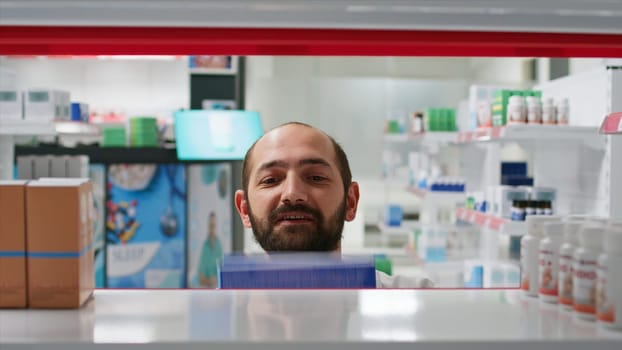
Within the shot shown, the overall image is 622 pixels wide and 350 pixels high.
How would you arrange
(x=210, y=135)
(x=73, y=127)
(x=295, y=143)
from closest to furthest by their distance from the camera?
1. (x=295, y=143)
2. (x=73, y=127)
3. (x=210, y=135)

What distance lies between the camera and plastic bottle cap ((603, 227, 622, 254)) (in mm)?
1054

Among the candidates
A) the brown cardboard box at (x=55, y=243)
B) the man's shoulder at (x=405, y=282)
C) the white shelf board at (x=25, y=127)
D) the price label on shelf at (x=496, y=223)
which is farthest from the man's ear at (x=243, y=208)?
the white shelf board at (x=25, y=127)

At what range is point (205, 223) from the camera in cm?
618

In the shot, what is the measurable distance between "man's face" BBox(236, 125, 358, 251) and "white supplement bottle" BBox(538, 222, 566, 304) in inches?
34.4

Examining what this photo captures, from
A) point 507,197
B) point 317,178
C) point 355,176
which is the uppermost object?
point 317,178

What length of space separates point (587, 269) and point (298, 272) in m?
0.53

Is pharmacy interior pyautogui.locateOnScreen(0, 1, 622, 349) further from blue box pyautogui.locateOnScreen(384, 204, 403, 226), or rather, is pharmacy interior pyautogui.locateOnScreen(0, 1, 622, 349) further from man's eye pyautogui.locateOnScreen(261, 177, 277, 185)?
man's eye pyautogui.locateOnScreen(261, 177, 277, 185)

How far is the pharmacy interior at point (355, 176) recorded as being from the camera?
1105 mm

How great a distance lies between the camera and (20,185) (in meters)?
1.17

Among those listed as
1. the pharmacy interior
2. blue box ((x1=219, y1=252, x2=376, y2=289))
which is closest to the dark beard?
the pharmacy interior

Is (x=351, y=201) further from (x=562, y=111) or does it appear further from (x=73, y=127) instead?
(x=73, y=127)

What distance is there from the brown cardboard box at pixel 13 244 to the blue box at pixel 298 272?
0.39m

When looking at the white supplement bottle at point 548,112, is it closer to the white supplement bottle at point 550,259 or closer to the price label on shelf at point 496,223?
the price label on shelf at point 496,223

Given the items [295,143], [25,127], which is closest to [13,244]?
[295,143]
